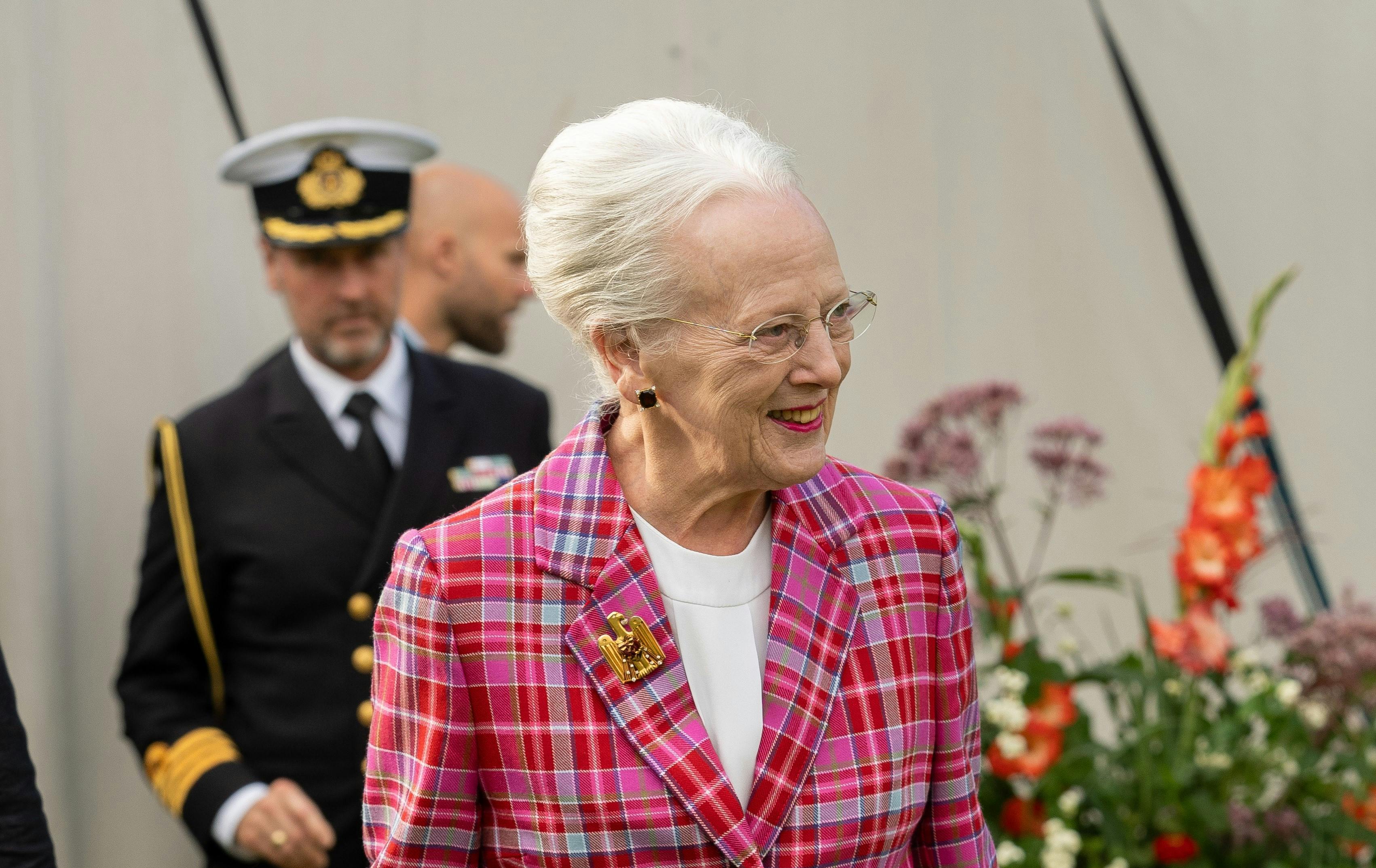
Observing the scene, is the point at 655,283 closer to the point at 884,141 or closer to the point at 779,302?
the point at 779,302

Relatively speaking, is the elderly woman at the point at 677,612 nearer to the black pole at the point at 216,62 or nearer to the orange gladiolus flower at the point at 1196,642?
the orange gladiolus flower at the point at 1196,642

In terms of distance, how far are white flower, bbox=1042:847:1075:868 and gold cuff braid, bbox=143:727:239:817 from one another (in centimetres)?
126

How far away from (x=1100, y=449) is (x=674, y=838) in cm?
226

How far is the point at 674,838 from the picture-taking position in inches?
48.3

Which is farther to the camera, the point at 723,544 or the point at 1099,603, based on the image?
the point at 1099,603

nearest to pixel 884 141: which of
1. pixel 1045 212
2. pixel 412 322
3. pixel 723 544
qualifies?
pixel 1045 212

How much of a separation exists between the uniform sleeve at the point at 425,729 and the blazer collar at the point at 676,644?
11 cm

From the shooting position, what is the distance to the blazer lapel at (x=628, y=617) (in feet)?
4.01

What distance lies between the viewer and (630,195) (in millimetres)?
1208

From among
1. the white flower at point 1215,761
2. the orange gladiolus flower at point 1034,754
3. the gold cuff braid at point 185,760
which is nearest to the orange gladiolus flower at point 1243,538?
the white flower at point 1215,761

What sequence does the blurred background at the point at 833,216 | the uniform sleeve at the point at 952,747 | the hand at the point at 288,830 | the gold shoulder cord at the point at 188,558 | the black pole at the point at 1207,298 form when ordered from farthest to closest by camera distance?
the black pole at the point at 1207,298, the blurred background at the point at 833,216, the gold shoulder cord at the point at 188,558, the hand at the point at 288,830, the uniform sleeve at the point at 952,747

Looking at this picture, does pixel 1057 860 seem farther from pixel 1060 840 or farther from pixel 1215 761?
pixel 1215 761

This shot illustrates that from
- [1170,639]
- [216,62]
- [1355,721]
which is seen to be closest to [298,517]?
[216,62]

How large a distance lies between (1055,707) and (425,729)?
1.37m
